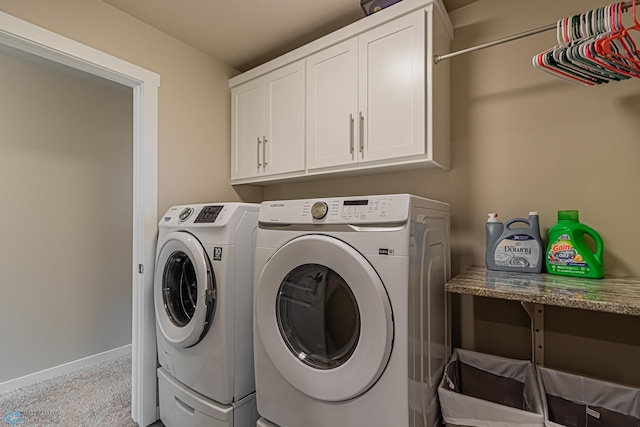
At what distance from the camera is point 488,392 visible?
4.90 ft

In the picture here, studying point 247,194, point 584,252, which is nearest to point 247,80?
point 247,194

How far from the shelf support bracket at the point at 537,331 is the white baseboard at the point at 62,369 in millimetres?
3155

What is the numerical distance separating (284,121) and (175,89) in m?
0.75

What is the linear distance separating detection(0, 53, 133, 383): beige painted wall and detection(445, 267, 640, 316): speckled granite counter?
2874 mm

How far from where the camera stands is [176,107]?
2.09 meters

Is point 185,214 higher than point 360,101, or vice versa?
point 360,101

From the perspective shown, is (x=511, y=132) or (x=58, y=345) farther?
(x=58, y=345)

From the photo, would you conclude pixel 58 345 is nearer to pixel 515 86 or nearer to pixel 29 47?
pixel 29 47

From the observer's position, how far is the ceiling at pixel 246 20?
5.77ft

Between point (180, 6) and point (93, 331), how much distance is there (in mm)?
2612

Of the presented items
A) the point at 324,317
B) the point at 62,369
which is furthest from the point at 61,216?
the point at 324,317

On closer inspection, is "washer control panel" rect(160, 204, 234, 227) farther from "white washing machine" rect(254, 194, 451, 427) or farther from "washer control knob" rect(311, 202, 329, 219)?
"washer control knob" rect(311, 202, 329, 219)

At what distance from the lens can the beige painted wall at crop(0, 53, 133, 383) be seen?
2328 mm

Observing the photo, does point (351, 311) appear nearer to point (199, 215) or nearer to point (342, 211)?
point (342, 211)
